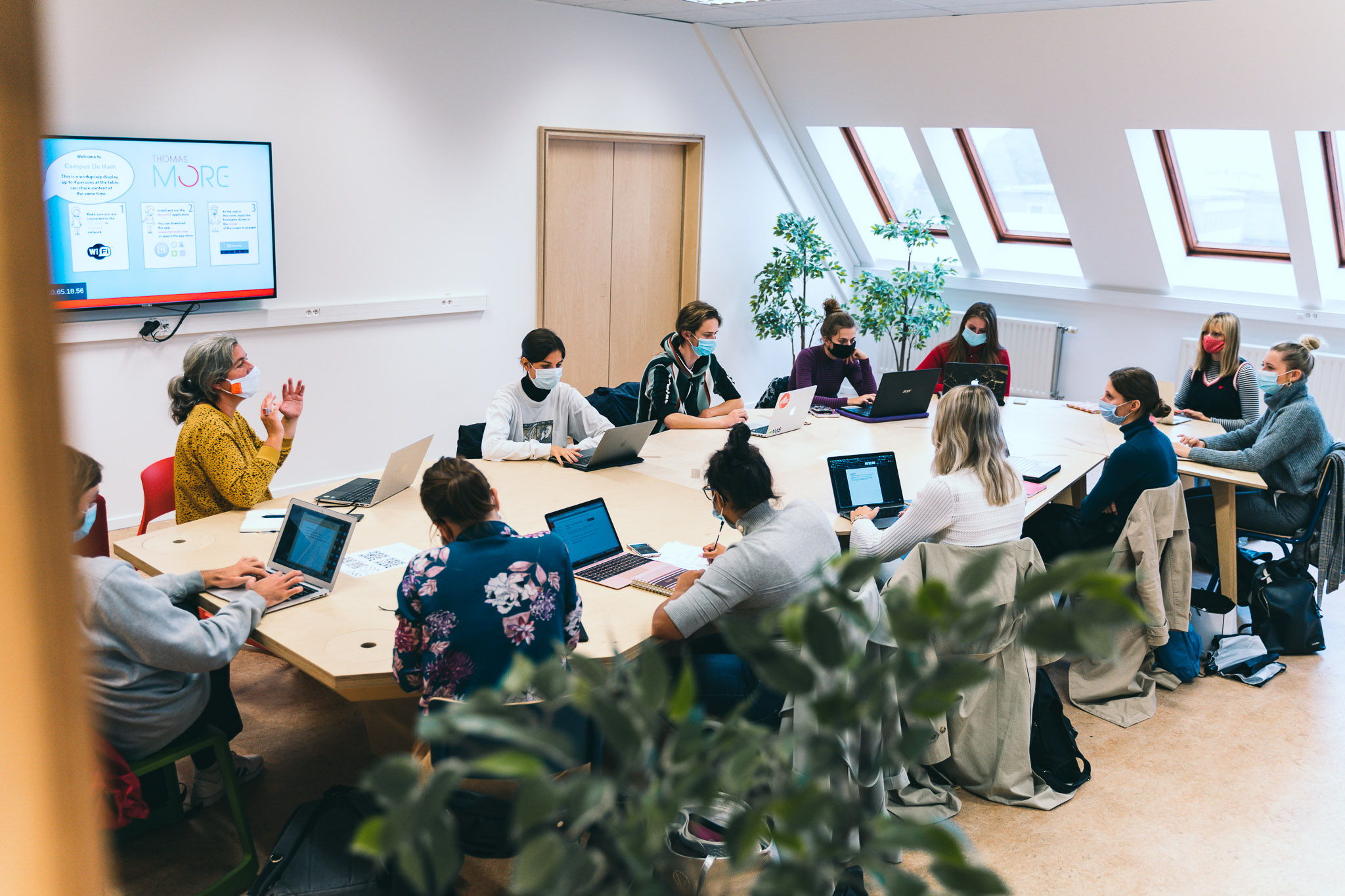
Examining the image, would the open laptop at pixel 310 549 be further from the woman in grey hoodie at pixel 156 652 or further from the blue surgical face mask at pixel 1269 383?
the blue surgical face mask at pixel 1269 383

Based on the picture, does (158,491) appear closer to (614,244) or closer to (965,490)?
(965,490)

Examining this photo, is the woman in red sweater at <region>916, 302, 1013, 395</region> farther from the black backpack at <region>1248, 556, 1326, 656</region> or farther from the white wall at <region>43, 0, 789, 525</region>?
the white wall at <region>43, 0, 789, 525</region>

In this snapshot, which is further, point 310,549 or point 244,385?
point 244,385

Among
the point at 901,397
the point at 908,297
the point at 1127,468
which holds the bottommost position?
the point at 1127,468

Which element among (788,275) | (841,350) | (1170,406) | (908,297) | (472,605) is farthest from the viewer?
(908,297)

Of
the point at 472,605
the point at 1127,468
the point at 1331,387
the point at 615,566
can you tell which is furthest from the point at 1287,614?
the point at 472,605

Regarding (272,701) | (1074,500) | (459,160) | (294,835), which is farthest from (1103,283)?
(294,835)

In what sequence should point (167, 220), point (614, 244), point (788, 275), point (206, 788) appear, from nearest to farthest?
point (206, 788) < point (167, 220) < point (614, 244) < point (788, 275)

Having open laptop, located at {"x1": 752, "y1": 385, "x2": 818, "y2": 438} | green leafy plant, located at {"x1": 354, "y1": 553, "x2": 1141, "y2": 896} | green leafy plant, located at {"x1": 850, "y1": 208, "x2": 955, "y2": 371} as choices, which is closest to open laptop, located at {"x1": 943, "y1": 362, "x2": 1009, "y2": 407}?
open laptop, located at {"x1": 752, "y1": 385, "x2": 818, "y2": 438}

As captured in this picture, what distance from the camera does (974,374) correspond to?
5.36 meters

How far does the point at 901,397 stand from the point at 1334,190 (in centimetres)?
392

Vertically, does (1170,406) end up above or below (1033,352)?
below

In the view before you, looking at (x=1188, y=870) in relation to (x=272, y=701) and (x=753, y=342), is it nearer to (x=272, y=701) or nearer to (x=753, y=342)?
(x=272, y=701)

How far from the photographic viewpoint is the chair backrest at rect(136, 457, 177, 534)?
3.60 m
